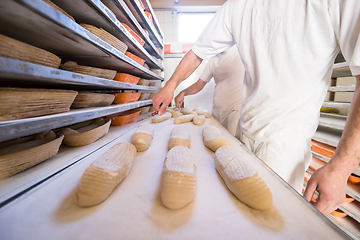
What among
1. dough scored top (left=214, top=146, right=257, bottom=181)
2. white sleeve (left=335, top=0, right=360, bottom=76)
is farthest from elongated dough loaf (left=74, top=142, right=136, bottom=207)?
white sleeve (left=335, top=0, right=360, bottom=76)

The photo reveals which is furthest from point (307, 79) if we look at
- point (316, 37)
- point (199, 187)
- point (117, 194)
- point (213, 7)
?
point (213, 7)

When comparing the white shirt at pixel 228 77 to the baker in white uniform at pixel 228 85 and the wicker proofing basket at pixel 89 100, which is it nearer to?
the baker in white uniform at pixel 228 85

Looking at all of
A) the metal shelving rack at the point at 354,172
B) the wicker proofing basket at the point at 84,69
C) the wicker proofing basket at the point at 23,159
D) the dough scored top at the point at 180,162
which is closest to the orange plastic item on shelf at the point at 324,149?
the metal shelving rack at the point at 354,172

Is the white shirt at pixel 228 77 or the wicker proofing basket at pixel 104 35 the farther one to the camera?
the white shirt at pixel 228 77

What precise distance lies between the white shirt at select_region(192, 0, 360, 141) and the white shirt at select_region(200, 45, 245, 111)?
0.83 m

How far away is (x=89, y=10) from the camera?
0.90 metres

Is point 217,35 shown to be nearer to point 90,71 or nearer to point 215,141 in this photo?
point 215,141

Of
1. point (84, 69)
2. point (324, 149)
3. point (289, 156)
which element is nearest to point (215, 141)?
point (289, 156)

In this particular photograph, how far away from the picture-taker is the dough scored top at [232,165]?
1.75 feet

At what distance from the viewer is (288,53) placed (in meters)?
0.87

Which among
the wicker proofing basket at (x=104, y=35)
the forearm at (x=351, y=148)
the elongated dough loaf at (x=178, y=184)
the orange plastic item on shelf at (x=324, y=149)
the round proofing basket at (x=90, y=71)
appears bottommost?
the orange plastic item on shelf at (x=324, y=149)

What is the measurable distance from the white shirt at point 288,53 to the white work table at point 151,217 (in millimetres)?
557

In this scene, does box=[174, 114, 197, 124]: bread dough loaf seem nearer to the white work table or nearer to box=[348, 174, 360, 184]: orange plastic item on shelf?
the white work table

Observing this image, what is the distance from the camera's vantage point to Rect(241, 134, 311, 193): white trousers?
3.11ft
